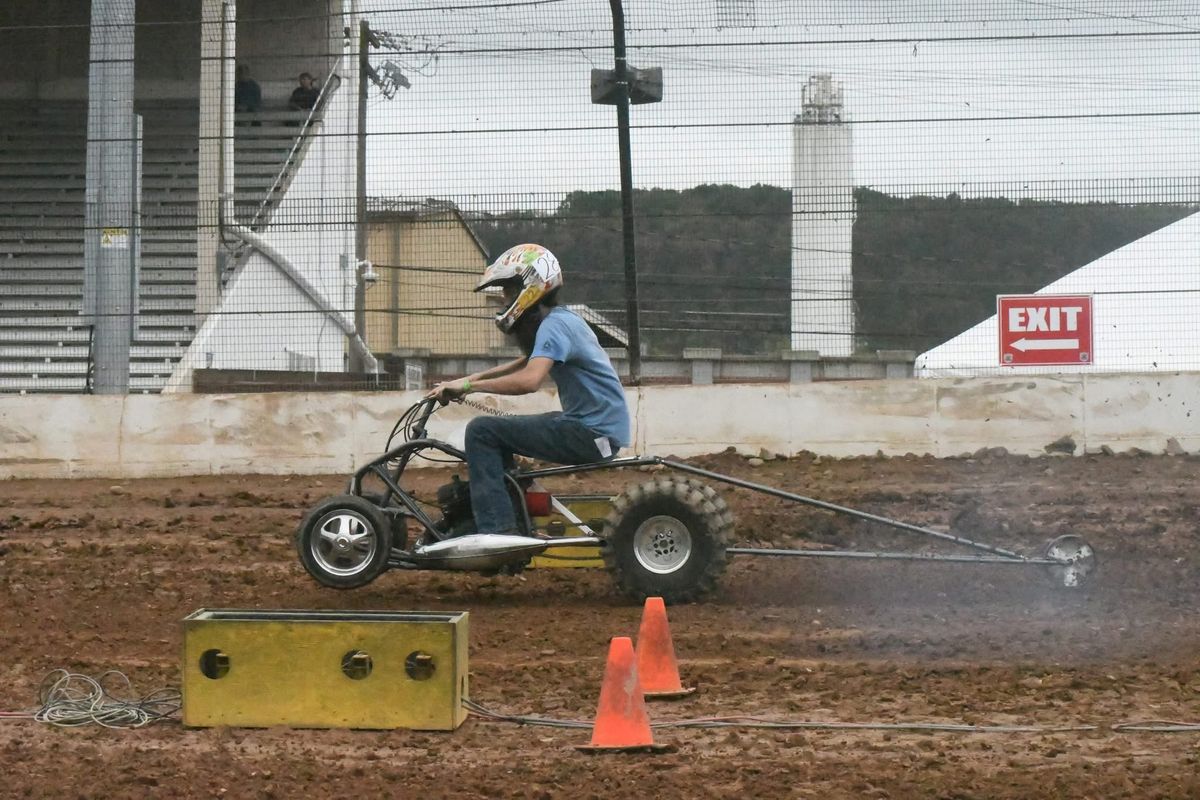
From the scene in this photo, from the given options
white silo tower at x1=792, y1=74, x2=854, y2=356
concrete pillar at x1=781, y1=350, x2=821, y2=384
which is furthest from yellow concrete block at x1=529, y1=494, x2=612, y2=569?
concrete pillar at x1=781, y1=350, x2=821, y2=384

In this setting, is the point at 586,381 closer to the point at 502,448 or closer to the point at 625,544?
the point at 502,448

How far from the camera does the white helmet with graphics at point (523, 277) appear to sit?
786 centimetres

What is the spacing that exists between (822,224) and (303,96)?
31.6 ft

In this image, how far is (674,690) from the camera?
5961 mm

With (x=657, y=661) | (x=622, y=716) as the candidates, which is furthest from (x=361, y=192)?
(x=622, y=716)

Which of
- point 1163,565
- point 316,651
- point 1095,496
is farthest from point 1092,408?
point 316,651

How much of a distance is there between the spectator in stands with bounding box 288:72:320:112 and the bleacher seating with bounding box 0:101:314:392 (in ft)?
0.80

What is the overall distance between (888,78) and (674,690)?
27.7 ft

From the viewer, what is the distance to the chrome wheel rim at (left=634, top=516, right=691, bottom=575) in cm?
775

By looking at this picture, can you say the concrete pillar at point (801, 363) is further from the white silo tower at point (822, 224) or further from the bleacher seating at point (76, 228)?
the bleacher seating at point (76, 228)

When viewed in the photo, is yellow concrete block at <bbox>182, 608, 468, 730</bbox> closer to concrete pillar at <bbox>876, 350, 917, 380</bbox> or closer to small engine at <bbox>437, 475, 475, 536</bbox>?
small engine at <bbox>437, 475, 475, 536</bbox>

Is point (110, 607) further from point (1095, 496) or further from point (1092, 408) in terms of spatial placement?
point (1092, 408)

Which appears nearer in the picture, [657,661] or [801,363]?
[657,661]

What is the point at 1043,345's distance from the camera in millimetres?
13273
